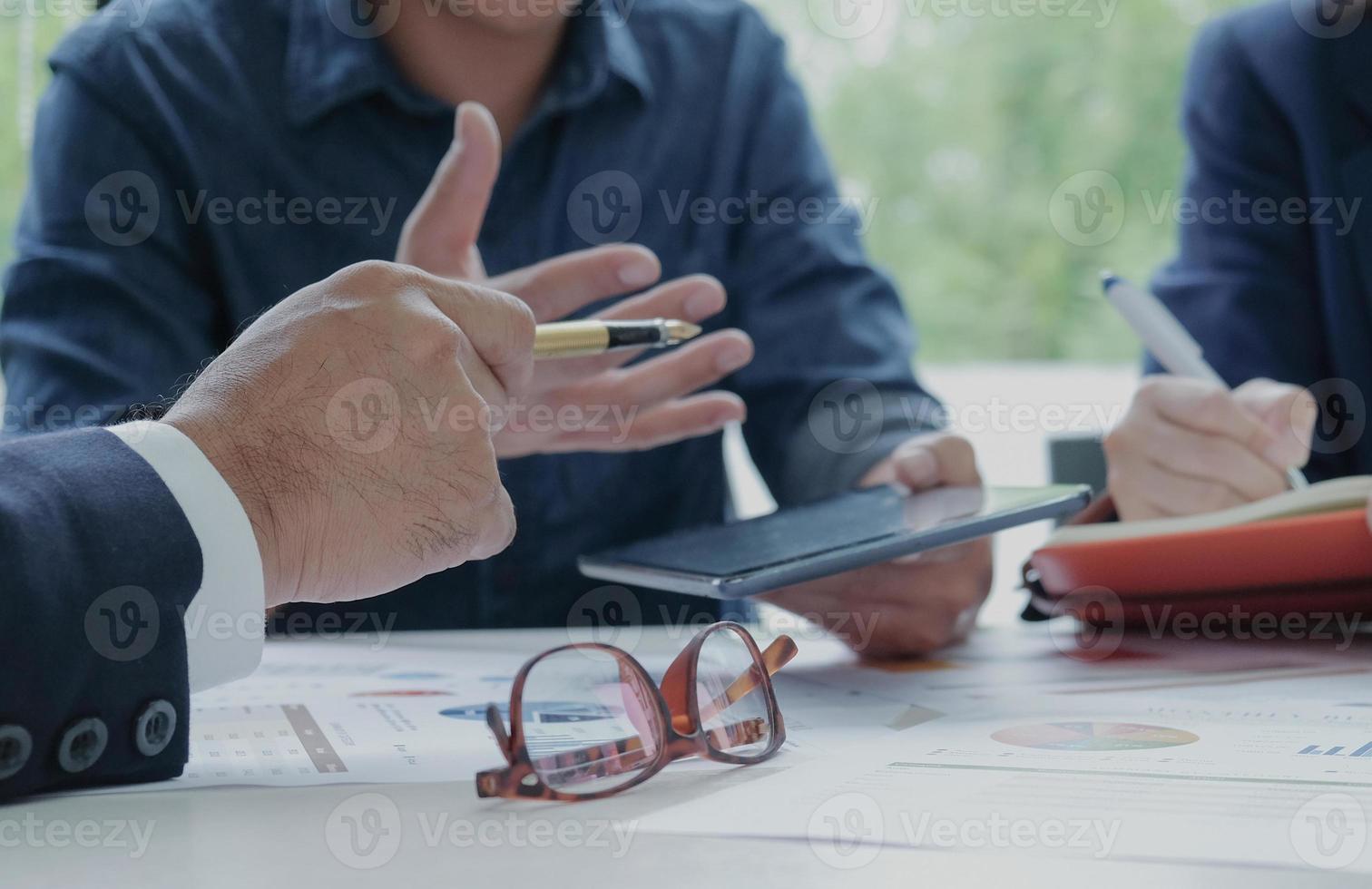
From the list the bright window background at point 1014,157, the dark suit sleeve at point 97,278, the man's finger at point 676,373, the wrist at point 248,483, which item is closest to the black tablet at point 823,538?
the man's finger at point 676,373

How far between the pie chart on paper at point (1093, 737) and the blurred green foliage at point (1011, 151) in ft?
8.73

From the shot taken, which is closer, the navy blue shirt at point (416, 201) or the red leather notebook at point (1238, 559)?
the red leather notebook at point (1238, 559)

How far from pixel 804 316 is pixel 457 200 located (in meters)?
0.42

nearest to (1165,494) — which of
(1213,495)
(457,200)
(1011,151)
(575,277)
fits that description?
(1213,495)

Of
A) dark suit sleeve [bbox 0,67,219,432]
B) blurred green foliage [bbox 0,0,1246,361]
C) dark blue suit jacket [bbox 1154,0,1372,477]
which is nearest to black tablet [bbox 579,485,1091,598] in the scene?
dark suit sleeve [bbox 0,67,219,432]

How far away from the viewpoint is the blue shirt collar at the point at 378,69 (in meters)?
1.10

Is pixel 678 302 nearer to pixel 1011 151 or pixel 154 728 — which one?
pixel 154 728

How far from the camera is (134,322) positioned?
1.02m

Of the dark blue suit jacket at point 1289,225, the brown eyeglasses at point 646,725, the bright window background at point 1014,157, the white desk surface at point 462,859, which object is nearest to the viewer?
the white desk surface at point 462,859

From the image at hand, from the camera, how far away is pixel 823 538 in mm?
733

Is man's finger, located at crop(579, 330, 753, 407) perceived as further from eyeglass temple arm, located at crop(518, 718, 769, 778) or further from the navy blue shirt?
eyeglass temple arm, located at crop(518, 718, 769, 778)

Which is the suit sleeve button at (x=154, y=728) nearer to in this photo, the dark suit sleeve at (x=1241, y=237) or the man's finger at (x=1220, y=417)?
the man's finger at (x=1220, y=417)

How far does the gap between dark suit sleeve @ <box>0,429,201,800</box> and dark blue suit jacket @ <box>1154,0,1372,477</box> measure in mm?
1082

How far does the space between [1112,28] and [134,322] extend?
3093mm
